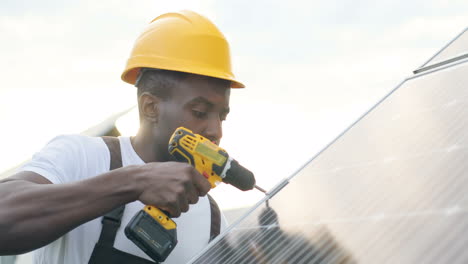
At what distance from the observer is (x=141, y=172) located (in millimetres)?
2199

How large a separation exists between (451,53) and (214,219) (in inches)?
72.2

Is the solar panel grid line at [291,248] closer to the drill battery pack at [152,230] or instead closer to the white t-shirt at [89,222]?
the drill battery pack at [152,230]

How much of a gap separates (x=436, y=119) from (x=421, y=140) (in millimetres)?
235

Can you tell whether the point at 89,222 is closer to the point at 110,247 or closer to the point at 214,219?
the point at 110,247

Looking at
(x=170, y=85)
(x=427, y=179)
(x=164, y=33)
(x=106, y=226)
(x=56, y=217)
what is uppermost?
(x=164, y=33)

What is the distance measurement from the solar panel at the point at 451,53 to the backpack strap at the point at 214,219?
1567mm

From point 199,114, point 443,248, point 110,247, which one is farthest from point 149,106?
point 443,248

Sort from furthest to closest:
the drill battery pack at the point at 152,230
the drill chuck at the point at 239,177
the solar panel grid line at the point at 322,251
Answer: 1. the drill chuck at the point at 239,177
2. the drill battery pack at the point at 152,230
3. the solar panel grid line at the point at 322,251

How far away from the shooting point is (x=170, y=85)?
121 inches

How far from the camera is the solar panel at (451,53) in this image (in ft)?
9.72

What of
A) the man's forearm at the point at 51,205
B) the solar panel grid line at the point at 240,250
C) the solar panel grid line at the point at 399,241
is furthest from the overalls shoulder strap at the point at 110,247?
the solar panel grid line at the point at 399,241

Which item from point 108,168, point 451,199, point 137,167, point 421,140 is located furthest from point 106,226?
point 451,199

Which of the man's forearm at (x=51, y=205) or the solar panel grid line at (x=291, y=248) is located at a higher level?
the man's forearm at (x=51, y=205)

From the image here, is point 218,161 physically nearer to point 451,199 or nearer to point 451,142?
point 451,142
